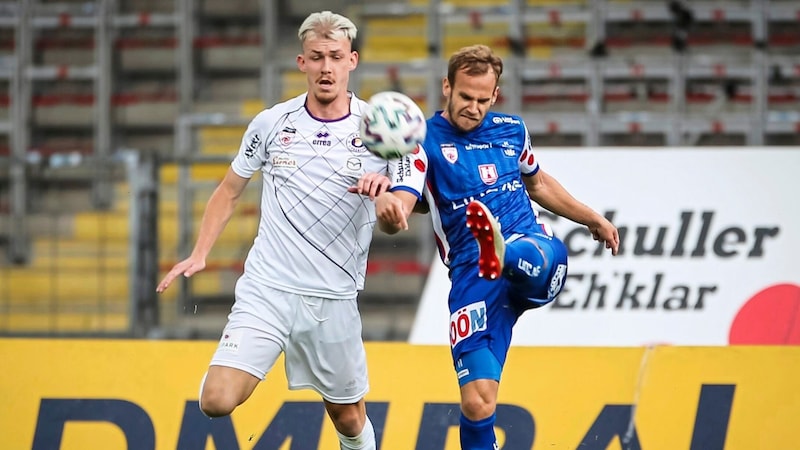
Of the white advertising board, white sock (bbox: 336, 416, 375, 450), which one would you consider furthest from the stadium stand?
white sock (bbox: 336, 416, 375, 450)

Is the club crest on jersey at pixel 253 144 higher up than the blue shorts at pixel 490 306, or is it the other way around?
the club crest on jersey at pixel 253 144

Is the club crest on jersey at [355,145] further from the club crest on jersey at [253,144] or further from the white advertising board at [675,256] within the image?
the white advertising board at [675,256]

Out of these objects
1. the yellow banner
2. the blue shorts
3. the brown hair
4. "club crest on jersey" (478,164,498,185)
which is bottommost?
the yellow banner

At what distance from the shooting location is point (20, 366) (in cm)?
686

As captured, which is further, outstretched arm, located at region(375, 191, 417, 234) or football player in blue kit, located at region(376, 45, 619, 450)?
football player in blue kit, located at region(376, 45, 619, 450)

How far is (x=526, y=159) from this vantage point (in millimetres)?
5492

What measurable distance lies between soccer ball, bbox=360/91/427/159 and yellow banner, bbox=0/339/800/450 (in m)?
2.10

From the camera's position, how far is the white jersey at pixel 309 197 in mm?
5430

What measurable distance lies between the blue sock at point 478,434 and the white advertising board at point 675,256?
3.32m

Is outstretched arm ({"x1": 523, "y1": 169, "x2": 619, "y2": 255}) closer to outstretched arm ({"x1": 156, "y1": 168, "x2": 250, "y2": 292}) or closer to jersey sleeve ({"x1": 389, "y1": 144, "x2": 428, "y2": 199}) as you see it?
jersey sleeve ({"x1": 389, "y1": 144, "x2": 428, "y2": 199})

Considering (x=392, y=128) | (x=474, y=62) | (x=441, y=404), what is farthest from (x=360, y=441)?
(x=474, y=62)

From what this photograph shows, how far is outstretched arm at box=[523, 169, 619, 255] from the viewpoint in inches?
221

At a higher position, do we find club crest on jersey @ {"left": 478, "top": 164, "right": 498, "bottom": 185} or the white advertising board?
club crest on jersey @ {"left": 478, "top": 164, "right": 498, "bottom": 185}

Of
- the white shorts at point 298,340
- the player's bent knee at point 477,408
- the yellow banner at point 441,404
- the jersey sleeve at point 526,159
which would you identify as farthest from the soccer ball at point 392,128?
the yellow banner at point 441,404
